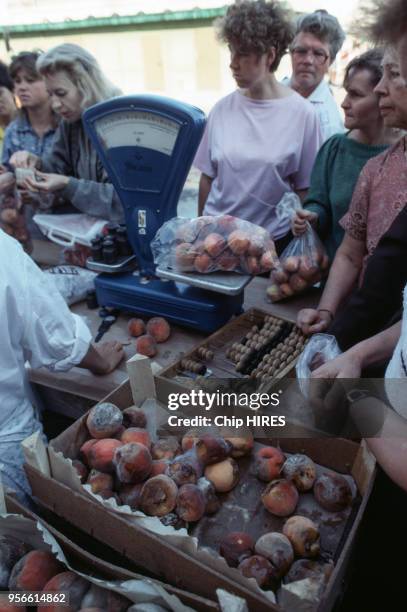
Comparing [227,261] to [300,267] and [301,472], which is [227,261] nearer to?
[300,267]

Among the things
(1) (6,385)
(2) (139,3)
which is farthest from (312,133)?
(2) (139,3)

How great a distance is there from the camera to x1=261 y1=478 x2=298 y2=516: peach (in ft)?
3.75

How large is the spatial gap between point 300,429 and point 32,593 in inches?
28.8

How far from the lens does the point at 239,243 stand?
1.65 m

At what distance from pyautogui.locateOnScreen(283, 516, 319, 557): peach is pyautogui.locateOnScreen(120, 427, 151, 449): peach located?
1.37 feet

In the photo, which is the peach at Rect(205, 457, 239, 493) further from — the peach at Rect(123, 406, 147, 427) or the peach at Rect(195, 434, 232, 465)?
the peach at Rect(123, 406, 147, 427)

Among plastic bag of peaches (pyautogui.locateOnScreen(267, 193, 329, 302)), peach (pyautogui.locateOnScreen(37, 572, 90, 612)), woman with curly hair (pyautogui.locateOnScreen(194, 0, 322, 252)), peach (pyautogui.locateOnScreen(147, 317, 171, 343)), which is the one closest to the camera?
peach (pyautogui.locateOnScreen(37, 572, 90, 612))

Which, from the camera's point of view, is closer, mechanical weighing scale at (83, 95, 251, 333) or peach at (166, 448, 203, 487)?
peach at (166, 448, 203, 487)

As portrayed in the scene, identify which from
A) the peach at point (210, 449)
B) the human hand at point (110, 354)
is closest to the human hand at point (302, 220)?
the human hand at point (110, 354)

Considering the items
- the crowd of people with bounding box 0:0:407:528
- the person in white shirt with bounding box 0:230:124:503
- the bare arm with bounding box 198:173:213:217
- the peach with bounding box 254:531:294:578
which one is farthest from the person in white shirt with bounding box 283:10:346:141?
the peach with bounding box 254:531:294:578

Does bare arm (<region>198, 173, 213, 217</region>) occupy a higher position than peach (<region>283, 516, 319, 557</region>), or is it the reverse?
bare arm (<region>198, 173, 213, 217</region>)

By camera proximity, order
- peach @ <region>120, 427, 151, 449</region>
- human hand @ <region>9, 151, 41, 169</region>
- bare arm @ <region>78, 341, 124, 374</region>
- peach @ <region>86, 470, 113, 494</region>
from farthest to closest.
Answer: human hand @ <region>9, 151, 41, 169</region>
bare arm @ <region>78, 341, 124, 374</region>
peach @ <region>120, 427, 151, 449</region>
peach @ <region>86, 470, 113, 494</region>

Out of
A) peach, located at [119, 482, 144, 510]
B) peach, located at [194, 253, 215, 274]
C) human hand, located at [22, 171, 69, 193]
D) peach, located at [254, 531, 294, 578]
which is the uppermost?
human hand, located at [22, 171, 69, 193]

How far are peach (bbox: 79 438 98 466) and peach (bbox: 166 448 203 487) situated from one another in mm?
219
